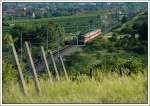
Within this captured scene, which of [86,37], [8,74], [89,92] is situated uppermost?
[86,37]

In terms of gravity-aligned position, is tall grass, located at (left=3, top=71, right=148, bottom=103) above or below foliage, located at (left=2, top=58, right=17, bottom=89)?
below

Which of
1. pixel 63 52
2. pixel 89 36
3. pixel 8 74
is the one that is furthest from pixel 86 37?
pixel 8 74

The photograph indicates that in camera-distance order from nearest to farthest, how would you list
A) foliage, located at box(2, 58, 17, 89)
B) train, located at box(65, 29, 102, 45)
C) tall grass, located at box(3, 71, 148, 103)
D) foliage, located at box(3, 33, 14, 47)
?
1. tall grass, located at box(3, 71, 148, 103)
2. foliage, located at box(2, 58, 17, 89)
3. foliage, located at box(3, 33, 14, 47)
4. train, located at box(65, 29, 102, 45)

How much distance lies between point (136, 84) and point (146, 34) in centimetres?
106

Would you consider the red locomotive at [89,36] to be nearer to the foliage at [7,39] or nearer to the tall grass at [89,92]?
the tall grass at [89,92]

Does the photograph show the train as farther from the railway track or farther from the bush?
the bush

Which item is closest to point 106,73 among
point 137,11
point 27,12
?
point 137,11

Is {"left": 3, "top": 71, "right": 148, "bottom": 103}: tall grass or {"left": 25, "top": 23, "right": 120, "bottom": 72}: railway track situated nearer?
{"left": 3, "top": 71, "right": 148, "bottom": 103}: tall grass

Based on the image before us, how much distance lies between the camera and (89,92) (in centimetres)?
788

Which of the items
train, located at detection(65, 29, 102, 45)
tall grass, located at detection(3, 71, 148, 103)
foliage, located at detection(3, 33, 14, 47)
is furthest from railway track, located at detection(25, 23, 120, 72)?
foliage, located at detection(3, 33, 14, 47)

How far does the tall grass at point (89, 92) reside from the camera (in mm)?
7445

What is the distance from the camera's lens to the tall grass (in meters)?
7.45

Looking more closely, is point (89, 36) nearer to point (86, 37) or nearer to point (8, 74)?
point (86, 37)

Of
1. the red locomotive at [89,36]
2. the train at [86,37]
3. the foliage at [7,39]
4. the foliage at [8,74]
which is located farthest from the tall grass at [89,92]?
the red locomotive at [89,36]
